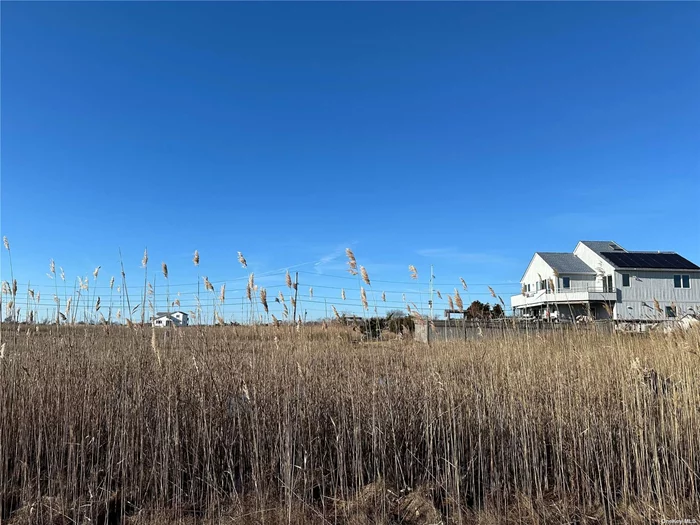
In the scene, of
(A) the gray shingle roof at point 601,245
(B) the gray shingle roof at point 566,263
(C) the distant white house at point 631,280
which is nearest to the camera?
(C) the distant white house at point 631,280

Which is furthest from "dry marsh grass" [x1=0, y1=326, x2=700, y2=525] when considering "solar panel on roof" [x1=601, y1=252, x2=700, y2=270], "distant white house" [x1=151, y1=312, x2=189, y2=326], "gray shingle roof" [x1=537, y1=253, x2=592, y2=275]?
"solar panel on roof" [x1=601, y1=252, x2=700, y2=270]

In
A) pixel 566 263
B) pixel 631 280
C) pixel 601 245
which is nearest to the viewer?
pixel 631 280

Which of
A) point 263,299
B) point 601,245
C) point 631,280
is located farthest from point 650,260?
point 263,299

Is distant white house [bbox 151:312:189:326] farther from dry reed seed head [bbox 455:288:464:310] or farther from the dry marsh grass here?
dry reed seed head [bbox 455:288:464:310]

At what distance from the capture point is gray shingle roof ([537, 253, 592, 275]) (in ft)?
103

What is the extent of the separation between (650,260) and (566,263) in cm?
545

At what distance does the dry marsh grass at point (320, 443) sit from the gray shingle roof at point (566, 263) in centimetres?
3074

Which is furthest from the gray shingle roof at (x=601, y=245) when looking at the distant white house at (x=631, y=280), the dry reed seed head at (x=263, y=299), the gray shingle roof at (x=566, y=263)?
the dry reed seed head at (x=263, y=299)

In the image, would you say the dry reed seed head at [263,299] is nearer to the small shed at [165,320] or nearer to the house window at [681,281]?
the small shed at [165,320]

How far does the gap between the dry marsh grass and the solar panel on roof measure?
31093mm

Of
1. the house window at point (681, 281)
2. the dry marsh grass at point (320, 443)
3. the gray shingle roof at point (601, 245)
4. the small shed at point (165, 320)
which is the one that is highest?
the gray shingle roof at point (601, 245)

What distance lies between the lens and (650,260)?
30.2 metres

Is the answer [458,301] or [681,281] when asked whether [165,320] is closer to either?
[458,301]

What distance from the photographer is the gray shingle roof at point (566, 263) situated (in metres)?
31.3
